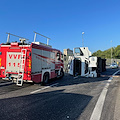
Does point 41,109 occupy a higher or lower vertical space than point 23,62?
lower

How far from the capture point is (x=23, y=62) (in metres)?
7.27

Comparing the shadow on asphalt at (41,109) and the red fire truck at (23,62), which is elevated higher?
the red fire truck at (23,62)

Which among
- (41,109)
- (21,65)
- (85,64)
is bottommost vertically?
(41,109)

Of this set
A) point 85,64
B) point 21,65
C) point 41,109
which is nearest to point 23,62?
point 21,65

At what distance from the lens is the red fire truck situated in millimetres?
7184

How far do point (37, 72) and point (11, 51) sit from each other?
2.14 meters

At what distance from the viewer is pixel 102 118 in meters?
3.71

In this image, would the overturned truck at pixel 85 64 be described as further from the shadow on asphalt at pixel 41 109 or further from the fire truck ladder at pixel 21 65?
the shadow on asphalt at pixel 41 109

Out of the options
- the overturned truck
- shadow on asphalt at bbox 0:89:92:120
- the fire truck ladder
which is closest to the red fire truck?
the fire truck ladder

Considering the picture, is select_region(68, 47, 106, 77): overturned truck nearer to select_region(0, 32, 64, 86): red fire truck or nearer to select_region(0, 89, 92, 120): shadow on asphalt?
select_region(0, 32, 64, 86): red fire truck

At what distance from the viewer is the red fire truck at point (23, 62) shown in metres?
7.18

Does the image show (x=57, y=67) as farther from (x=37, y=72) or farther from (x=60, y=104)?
(x=60, y=104)

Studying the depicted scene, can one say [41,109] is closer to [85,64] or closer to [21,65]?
[21,65]

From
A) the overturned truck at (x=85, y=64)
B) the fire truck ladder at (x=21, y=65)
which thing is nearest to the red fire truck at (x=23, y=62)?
the fire truck ladder at (x=21, y=65)
